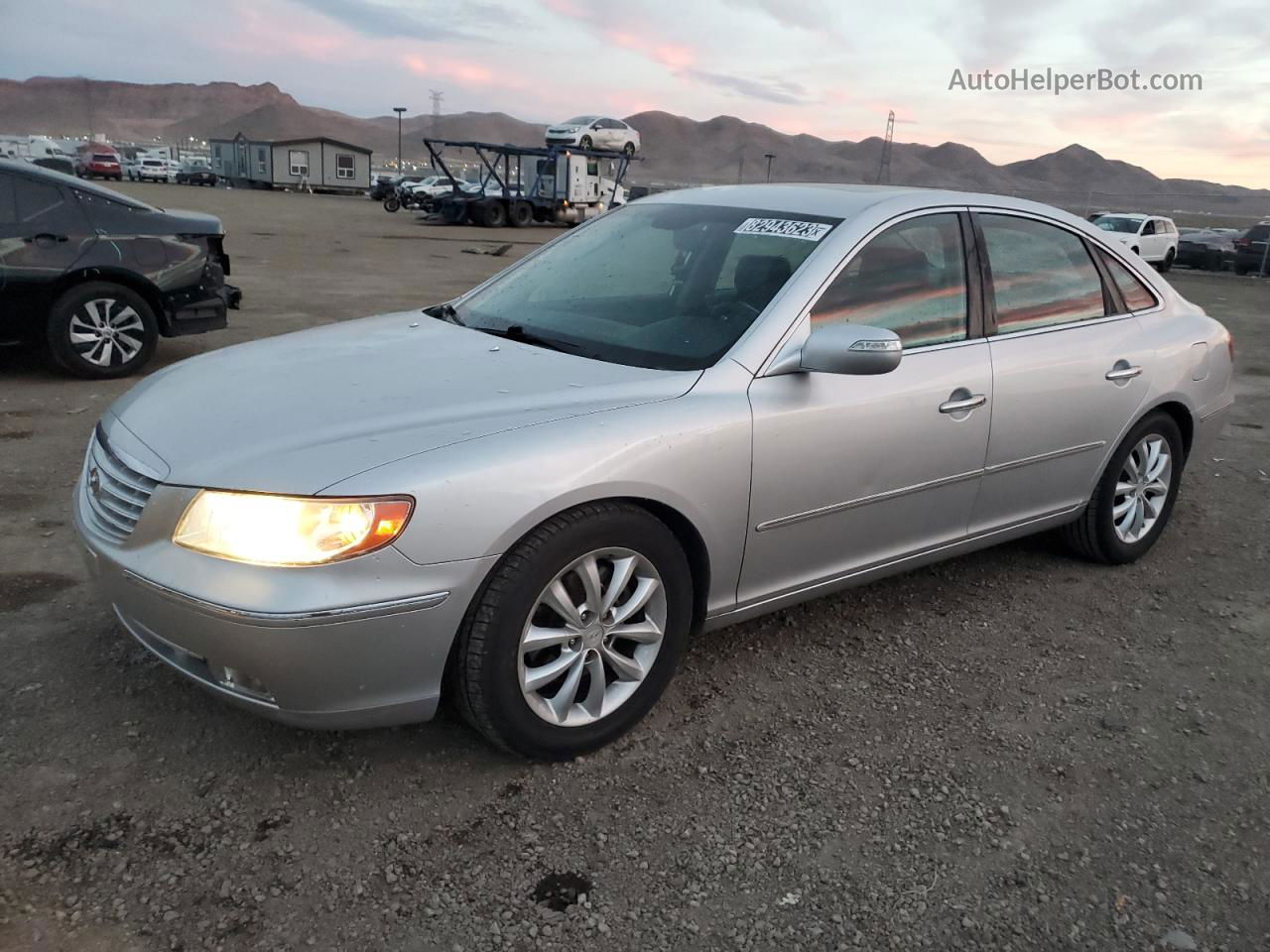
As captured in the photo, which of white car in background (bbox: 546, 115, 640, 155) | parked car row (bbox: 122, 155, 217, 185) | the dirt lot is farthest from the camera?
parked car row (bbox: 122, 155, 217, 185)

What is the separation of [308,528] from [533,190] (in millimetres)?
32837

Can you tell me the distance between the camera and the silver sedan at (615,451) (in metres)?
2.38

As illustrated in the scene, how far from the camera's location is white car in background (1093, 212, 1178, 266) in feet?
83.0

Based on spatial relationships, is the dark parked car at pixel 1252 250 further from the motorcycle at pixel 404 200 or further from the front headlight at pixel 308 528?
the motorcycle at pixel 404 200

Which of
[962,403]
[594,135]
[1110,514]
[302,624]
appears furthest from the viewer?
[594,135]

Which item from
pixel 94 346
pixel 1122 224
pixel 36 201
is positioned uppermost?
pixel 1122 224

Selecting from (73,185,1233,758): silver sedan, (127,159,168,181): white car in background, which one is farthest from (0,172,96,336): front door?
(127,159,168,181): white car in background

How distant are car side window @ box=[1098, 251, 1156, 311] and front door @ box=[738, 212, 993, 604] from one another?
1006 mm

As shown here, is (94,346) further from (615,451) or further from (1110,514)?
(1110,514)

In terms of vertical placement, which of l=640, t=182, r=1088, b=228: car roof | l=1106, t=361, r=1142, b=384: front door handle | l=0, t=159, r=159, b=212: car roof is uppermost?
l=640, t=182, r=1088, b=228: car roof

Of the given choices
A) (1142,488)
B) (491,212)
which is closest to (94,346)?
(1142,488)

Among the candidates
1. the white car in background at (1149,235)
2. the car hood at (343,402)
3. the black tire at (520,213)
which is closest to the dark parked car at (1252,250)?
the white car in background at (1149,235)

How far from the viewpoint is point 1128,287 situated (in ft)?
14.2

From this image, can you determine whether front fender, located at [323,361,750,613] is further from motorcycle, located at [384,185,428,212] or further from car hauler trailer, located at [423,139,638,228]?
motorcycle, located at [384,185,428,212]
